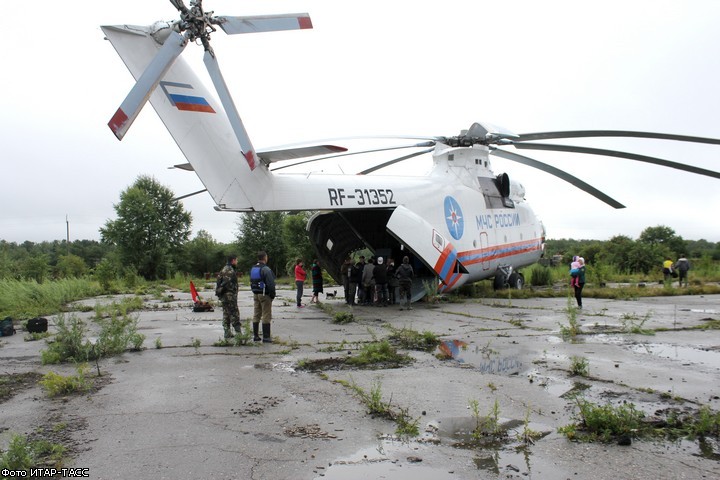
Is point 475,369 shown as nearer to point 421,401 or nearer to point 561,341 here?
point 421,401

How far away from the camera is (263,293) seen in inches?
394

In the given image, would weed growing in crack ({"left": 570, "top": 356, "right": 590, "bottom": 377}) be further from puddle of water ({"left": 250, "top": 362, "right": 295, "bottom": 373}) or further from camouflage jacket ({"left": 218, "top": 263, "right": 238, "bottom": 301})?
camouflage jacket ({"left": 218, "top": 263, "right": 238, "bottom": 301})

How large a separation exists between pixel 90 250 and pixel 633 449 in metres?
89.2

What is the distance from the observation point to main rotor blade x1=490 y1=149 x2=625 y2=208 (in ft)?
48.3

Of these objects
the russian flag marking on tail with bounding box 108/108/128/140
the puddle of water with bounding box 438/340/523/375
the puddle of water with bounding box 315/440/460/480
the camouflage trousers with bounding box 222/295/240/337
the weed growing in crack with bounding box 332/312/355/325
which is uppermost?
the russian flag marking on tail with bounding box 108/108/128/140

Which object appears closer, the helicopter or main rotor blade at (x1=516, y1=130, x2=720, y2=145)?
the helicopter

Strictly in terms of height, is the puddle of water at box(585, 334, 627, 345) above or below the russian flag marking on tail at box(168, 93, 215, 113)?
below

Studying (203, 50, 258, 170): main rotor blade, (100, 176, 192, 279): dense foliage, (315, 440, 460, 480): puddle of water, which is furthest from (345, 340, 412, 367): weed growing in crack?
(100, 176, 192, 279): dense foliage

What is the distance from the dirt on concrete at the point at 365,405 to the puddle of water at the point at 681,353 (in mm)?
43

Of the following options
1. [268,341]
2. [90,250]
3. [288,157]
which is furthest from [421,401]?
[90,250]

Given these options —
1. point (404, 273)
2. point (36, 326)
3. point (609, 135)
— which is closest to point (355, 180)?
point (404, 273)

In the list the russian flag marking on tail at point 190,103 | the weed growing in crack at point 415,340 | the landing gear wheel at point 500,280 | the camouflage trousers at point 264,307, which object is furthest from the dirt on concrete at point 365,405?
the landing gear wheel at point 500,280

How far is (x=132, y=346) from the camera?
380 inches

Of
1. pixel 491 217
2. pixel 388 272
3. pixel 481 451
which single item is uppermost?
pixel 491 217
